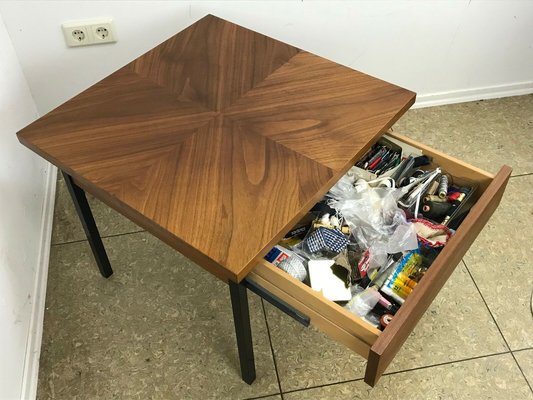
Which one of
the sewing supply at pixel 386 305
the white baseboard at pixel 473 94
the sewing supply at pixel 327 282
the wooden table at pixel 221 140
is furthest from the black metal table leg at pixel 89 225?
the white baseboard at pixel 473 94

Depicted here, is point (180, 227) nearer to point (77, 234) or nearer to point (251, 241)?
point (251, 241)

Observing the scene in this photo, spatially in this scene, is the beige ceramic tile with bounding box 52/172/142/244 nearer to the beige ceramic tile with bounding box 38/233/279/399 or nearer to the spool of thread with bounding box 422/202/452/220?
the beige ceramic tile with bounding box 38/233/279/399

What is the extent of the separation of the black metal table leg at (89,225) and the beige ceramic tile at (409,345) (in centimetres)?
48

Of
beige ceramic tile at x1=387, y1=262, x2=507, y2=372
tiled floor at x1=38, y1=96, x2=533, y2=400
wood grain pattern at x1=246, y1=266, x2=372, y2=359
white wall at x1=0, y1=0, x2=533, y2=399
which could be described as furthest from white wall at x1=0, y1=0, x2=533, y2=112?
wood grain pattern at x1=246, y1=266, x2=372, y2=359

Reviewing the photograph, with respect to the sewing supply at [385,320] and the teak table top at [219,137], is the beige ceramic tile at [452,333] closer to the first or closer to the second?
the sewing supply at [385,320]

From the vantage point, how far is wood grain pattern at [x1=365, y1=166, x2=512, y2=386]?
0.89m

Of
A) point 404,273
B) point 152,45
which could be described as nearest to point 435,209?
point 404,273

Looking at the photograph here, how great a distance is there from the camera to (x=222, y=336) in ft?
4.57

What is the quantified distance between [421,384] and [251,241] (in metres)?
0.65

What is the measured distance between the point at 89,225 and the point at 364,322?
0.78 m

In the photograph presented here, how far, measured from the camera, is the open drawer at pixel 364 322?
0.90 m

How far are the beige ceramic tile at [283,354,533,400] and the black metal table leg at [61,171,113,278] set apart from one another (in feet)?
2.01

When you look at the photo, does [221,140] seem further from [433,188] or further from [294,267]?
[433,188]

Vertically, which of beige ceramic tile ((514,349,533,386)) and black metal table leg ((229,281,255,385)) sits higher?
black metal table leg ((229,281,255,385))
